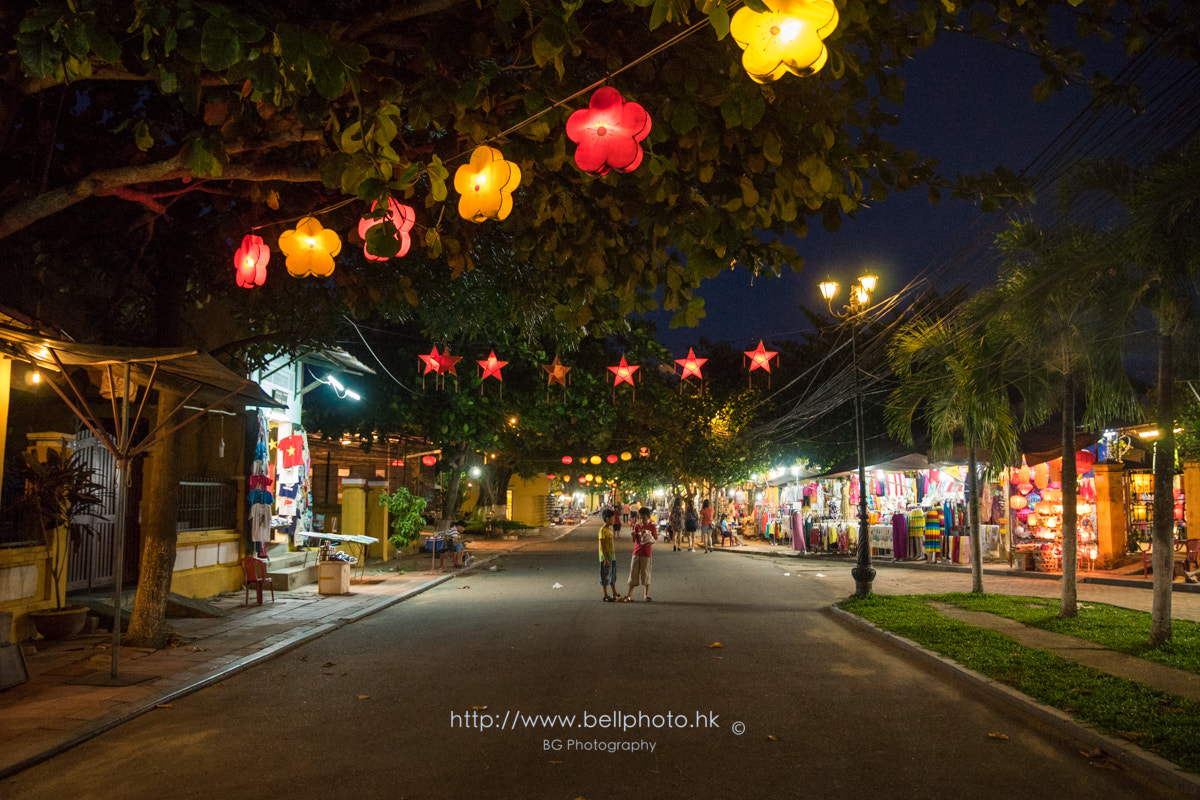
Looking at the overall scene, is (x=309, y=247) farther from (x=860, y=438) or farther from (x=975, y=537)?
(x=975, y=537)

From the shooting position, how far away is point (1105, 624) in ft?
36.2

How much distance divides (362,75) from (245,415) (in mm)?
12995

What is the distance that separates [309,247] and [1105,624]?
11.3 metres

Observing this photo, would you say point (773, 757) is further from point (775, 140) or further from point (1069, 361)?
point (1069, 361)

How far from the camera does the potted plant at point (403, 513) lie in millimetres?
24344

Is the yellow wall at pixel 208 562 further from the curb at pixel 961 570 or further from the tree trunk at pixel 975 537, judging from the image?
the curb at pixel 961 570

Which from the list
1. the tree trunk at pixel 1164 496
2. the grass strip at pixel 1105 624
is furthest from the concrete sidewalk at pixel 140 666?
the tree trunk at pixel 1164 496

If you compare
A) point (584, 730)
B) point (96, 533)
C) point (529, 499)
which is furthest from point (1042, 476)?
point (529, 499)

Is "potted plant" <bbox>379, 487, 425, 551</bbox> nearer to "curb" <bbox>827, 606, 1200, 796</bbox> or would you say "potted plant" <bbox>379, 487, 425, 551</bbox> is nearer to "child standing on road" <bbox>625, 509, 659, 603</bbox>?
"child standing on road" <bbox>625, 509, 659, 603</bbox>

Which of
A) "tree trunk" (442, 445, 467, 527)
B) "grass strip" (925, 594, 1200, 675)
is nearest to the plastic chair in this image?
"grass strip" (925, 594, 1200, 675)

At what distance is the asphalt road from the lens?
206 inches

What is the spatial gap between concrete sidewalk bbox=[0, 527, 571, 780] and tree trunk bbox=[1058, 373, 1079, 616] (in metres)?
10.8

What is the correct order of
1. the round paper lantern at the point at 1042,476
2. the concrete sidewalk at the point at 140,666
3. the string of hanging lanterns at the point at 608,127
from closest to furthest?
the string of hanging lanterns at the point at 608,127 → the concrete sidewalk at the point at 140,666 → the round paper lantern at the point at 1042,476

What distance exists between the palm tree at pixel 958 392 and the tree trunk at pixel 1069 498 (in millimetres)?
1273
